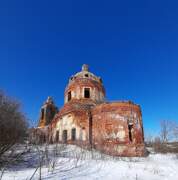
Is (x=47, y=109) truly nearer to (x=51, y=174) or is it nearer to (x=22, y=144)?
(x=22, y=144)

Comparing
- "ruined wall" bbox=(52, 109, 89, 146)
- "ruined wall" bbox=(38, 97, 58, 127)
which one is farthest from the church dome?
"ruined wall" bbox=(38, 97, 58, 127)

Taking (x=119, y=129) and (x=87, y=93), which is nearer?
(x=119, y=129)

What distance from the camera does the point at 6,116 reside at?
10430 mm

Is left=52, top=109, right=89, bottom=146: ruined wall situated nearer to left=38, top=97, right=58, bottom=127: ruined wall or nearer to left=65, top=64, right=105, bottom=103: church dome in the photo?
left=65, top=64, right=105, bottom=103: church dome

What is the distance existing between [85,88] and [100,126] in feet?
24.7

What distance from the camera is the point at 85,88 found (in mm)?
26078

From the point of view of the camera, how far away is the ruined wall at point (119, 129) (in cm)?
1869

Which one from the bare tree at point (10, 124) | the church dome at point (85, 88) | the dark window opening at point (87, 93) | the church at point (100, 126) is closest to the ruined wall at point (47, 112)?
the church at point (100, 126)

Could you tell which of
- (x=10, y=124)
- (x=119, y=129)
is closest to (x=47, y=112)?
(x=119, y=129)

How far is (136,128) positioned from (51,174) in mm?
13221

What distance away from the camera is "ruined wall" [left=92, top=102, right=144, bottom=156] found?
18.7 m

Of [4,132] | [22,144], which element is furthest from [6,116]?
[22,144]

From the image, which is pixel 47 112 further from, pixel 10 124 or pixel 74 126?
pixel 10 124

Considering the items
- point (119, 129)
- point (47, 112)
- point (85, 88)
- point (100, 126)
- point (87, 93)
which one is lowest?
point (119, 129)
